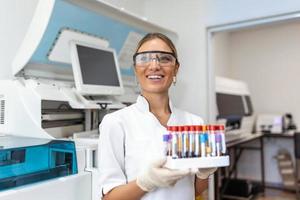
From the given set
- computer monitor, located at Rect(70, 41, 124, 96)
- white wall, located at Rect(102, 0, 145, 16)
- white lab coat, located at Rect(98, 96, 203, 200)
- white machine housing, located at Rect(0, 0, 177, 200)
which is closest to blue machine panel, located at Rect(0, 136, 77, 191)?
white machine housing, located at Rect(0, 0, 177, 200)

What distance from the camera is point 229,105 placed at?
3885 millimetres

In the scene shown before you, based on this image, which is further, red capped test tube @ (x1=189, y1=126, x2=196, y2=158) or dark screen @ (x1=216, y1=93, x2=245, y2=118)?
dark screen @ (x1=216, y1=93, x2=245, y2=118)

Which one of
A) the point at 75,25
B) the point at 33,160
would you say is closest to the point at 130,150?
the point at 33,160

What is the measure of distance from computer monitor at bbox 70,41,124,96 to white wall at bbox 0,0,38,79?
1.40 ft

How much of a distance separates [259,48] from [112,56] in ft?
11.4

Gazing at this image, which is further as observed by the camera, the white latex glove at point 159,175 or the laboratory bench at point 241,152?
the laboratory bench at point 241,152

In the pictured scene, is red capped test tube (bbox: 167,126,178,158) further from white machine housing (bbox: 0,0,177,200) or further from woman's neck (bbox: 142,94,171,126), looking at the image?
white machine housing (bbox: 0,0,177,200)

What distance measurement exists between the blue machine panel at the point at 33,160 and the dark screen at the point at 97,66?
1.66 ft

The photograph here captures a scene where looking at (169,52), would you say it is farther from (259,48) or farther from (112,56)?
(259,48)

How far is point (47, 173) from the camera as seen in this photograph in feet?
4.06

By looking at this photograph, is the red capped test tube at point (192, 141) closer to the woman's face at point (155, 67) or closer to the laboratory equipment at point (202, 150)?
the laboratory equipment at point (202, 150)

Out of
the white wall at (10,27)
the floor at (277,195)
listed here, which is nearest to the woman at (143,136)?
the white wall at (10,27)

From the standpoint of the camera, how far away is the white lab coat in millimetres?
1018

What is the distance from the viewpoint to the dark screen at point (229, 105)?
362 cm
